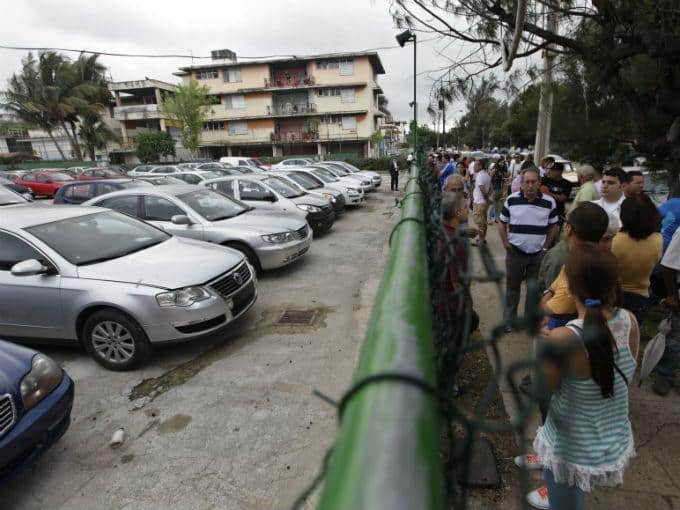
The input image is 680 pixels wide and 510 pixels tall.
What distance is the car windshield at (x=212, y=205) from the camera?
670 centimetres

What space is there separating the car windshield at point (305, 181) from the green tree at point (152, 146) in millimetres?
28822

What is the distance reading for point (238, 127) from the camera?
4306cm

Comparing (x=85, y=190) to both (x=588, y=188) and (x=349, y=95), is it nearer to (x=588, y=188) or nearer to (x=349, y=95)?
(x=588, y=188)

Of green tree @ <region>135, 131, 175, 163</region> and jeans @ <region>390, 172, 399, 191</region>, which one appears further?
Result: green tree @ <region>135, 131, 175, 163</region>

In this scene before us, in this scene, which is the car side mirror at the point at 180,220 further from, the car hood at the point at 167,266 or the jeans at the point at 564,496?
the jeans at the point at 564,496

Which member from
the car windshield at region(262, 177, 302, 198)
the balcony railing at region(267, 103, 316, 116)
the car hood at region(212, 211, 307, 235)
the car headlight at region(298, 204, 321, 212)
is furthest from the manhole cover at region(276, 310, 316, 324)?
the balcony railing at region(267, 103, 316, 116)

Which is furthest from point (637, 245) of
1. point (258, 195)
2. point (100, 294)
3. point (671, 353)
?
point (258, 195)

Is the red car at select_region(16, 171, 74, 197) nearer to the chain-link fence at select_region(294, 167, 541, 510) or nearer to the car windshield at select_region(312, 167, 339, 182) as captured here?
the car windshield at select_region(312, 167, 339, 182)

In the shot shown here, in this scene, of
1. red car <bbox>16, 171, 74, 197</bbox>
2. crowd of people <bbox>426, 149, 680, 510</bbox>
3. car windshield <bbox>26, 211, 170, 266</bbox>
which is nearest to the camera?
crowd of people <bbox>426, 149, 680, 510</bbox>

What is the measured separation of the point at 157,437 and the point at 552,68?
6139 millimetres

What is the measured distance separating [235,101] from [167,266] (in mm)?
42389

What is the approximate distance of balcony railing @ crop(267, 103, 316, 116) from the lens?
4091 cm

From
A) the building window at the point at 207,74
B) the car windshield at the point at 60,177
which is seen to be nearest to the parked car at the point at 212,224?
the car windshield at the point at 60,177

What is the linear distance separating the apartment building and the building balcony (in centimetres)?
465
